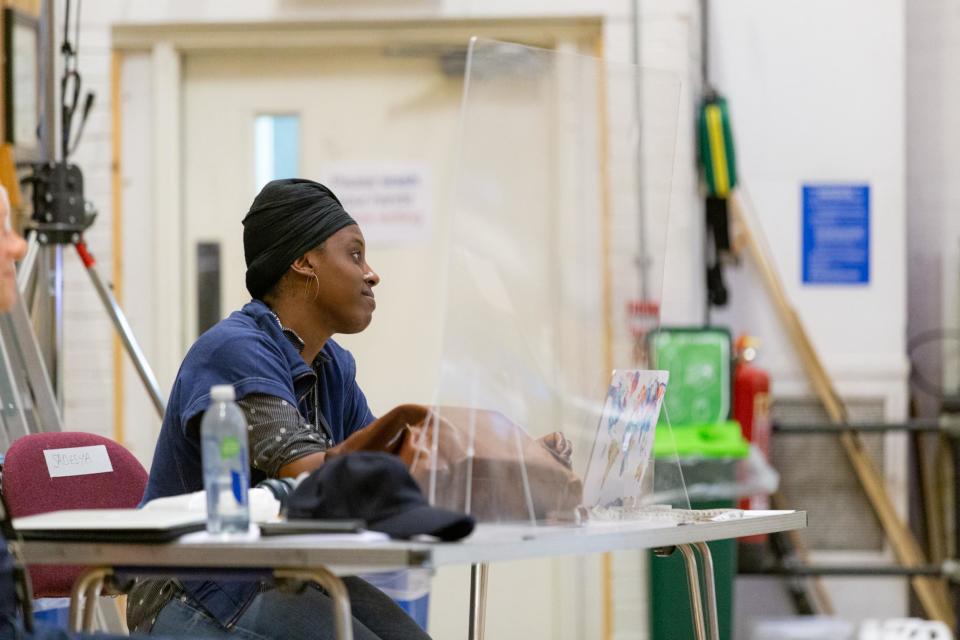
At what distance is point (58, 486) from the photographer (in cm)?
232

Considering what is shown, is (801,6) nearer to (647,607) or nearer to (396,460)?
(647,607)

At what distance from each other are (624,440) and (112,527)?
2.38ft

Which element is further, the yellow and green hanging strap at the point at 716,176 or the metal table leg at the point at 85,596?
the yellow and green hanging strap at the point at 716,176

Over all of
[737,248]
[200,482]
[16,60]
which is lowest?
[200,482]

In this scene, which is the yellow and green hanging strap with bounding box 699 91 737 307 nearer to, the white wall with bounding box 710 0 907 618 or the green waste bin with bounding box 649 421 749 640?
the white wall with bounding box 710 0 907 618

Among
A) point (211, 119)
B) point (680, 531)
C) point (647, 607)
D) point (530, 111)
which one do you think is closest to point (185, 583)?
point (680, 531)

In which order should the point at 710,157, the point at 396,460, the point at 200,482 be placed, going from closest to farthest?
the point at 396,460 → the point at 200,482 → the point at 710,157

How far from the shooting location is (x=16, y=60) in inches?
149

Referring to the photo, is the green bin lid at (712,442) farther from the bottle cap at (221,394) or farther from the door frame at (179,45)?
the bottle cap at (221,394)

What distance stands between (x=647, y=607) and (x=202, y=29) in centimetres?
228

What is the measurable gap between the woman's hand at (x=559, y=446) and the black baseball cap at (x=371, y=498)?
0.86 ft

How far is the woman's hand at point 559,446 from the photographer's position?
1732mm

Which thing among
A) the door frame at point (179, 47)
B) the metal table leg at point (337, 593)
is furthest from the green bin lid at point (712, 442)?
the metal table leg at point (337, 593)

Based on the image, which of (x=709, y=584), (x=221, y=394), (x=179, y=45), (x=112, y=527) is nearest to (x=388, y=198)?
(x=179, y=45)
